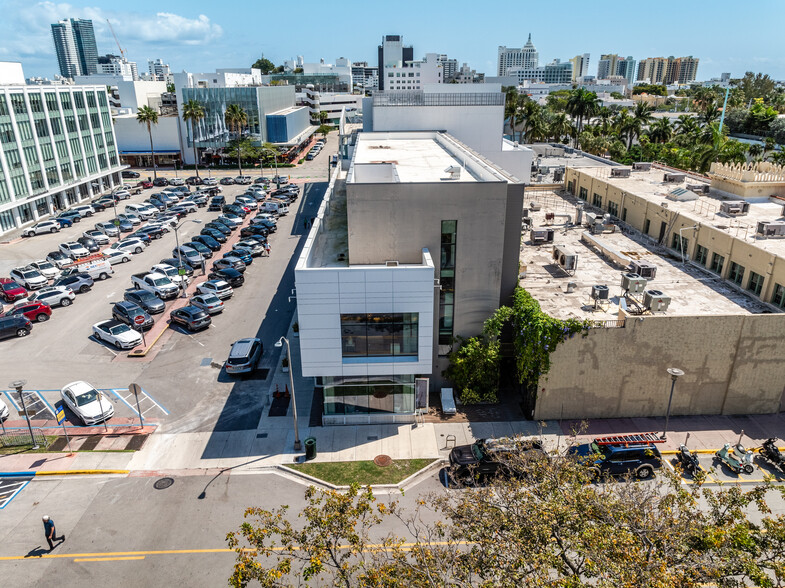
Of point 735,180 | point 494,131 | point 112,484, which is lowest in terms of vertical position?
point 112,484

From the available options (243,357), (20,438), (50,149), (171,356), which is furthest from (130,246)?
(20,438)

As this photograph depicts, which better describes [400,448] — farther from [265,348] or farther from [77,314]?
[77,314]

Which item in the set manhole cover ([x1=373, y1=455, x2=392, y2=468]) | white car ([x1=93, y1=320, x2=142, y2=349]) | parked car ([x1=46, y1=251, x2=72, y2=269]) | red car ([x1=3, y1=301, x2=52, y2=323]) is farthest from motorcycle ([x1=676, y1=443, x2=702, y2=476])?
parked car ([x1=46, y1=251, x2=72, y2=269])

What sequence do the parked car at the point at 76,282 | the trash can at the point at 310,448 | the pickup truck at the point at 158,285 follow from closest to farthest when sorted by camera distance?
the trash can at the point at 310,448 → the pickup truck at the point at 158,285 → the parked car at the point at 76,282

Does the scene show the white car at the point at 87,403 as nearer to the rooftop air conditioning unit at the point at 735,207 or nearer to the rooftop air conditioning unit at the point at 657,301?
the rooftop air conditioning unit at the point at 657,301

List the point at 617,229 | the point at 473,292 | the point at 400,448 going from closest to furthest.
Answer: the point at 400,448
the point at 473,292
the point at 617,229

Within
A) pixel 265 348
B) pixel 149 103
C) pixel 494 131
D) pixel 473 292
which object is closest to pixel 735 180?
pixel 494 131

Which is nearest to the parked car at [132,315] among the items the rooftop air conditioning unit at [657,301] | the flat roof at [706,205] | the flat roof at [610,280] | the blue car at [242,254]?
the blue car at [242,254]
